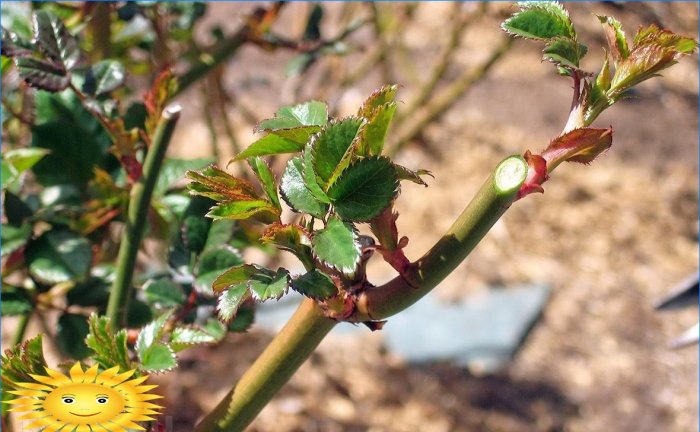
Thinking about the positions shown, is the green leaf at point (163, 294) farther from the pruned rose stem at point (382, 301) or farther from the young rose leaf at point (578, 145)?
the young rose leaf at point (578, 145)

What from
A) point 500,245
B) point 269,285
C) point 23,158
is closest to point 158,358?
point 269,285

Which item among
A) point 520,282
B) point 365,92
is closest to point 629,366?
point 520,282

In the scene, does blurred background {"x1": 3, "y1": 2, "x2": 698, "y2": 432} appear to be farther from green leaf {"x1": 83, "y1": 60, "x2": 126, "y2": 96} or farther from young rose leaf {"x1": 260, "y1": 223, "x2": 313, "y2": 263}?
young rose leaf {"x1": 260, "y1": 223, "x2": 313, "y2": 263}

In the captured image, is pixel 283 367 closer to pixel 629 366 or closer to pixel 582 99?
pixel 582 99

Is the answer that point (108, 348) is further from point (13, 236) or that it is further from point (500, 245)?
point (500, 245)

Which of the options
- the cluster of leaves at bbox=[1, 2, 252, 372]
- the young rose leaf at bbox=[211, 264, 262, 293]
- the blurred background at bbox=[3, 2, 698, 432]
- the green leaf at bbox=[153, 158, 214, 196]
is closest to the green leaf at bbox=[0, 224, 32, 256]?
the cluster of leaves at bbox=[1, 2, 252, 372]

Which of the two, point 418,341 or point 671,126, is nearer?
point 418,341
